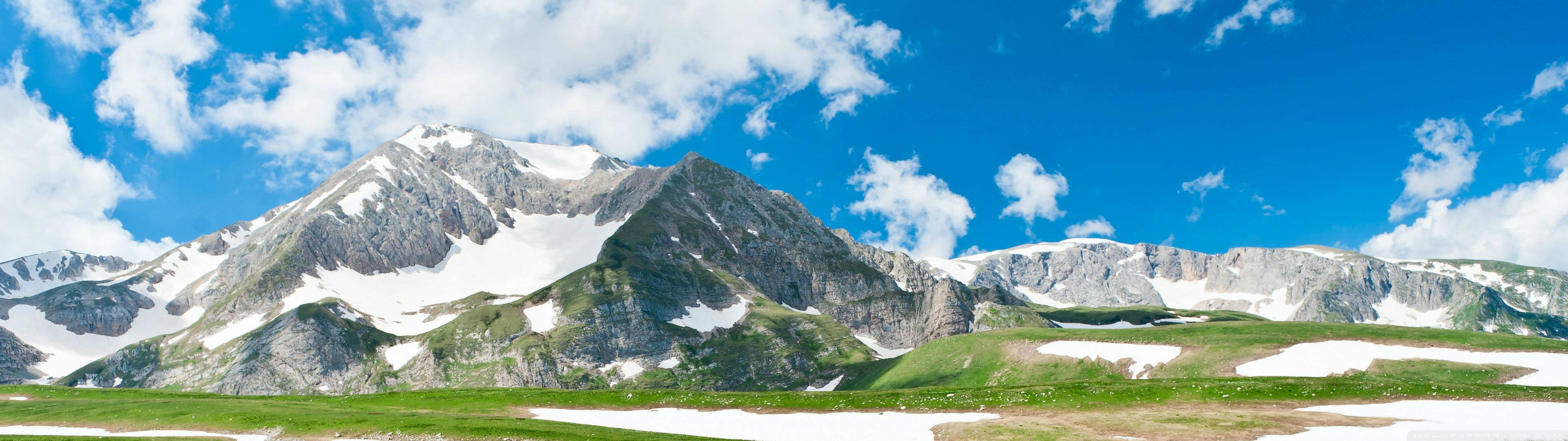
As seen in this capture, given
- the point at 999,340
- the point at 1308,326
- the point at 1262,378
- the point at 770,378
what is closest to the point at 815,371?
the point at 770,378

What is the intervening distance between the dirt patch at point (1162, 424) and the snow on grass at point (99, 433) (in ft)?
155

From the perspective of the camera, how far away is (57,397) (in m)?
78.6

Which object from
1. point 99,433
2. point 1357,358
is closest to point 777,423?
point 99,433

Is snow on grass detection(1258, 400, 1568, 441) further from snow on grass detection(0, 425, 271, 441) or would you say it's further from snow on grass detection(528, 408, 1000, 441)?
snow on grass detection(0, 425, 271, 441)

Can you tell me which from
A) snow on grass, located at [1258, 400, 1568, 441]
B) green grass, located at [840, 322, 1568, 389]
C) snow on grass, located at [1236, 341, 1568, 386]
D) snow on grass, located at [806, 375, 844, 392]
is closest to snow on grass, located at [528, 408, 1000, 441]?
snow on grass, located at [1258, 400, 1568, 441]

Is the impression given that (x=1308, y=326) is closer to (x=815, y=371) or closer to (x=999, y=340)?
(x=999, y=340)

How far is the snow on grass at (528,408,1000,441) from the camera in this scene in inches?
2042

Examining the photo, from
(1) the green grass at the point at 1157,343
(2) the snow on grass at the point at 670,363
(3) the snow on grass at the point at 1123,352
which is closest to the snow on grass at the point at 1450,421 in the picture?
(1) the green grass at the point at 1157,343

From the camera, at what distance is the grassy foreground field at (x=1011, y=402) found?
159 feet

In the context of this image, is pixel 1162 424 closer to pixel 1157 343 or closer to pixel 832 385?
pixel 1157 343

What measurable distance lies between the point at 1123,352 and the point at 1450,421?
2020 inches

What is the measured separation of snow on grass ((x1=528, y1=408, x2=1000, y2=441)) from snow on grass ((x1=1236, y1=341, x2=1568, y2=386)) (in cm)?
4419

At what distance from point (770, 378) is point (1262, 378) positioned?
12252 cm

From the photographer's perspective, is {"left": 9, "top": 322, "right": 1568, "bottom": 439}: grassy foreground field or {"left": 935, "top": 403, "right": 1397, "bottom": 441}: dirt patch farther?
{"left": 9, "top": 322, "right": 1568, "bottom": 439}: grassy foreground field
